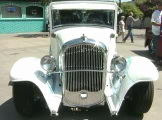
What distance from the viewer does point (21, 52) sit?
1379 cm

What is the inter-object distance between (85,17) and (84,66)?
1530mm

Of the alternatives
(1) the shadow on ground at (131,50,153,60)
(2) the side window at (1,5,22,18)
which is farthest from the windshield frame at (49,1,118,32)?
(2) the side window at (1,5,22,18)

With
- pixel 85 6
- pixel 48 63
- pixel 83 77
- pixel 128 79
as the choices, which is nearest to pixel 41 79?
pixel 48 63

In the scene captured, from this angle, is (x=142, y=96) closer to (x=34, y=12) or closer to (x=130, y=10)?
(x=34, y=12)

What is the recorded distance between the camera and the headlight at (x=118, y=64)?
5309 mm

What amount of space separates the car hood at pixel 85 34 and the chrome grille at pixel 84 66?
40 cm

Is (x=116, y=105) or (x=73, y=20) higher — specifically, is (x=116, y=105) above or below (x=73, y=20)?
below

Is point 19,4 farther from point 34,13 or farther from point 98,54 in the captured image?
point 98,54

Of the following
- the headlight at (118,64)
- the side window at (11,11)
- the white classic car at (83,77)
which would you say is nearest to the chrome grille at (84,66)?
the white classic car at (83,77)

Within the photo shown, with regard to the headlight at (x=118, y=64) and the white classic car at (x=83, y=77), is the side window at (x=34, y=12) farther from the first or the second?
the headlight at (x=118, y=64)

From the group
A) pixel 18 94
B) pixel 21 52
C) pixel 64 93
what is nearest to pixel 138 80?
pixel 64 93

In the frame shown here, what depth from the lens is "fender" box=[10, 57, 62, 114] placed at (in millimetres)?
Result: 5082

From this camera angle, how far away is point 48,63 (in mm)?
5402

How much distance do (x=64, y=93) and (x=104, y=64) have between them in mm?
818
